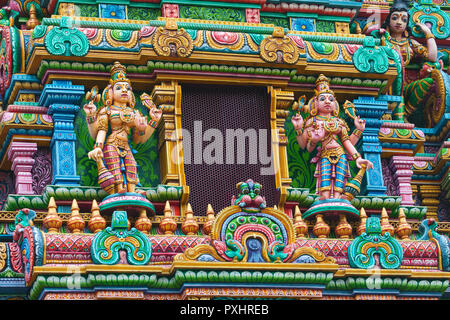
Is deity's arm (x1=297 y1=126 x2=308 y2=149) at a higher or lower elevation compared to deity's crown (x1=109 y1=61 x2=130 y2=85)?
lower

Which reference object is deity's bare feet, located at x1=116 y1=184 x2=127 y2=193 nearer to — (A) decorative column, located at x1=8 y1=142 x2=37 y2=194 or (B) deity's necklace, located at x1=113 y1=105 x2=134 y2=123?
(B) deity's necklace, located at x1=113 y1=105 x2=134 y2=123

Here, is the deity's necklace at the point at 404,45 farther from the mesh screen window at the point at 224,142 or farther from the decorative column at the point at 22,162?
the decorative column at the point at 22,162

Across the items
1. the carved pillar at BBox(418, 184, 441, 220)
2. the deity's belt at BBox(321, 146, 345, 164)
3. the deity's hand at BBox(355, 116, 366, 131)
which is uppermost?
the deity's hand at BBox(355, 116, 366, 131)

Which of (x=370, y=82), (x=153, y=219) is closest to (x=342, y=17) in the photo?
(x=370, y=82)

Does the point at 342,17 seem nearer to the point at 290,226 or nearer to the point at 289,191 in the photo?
the point at 289,191

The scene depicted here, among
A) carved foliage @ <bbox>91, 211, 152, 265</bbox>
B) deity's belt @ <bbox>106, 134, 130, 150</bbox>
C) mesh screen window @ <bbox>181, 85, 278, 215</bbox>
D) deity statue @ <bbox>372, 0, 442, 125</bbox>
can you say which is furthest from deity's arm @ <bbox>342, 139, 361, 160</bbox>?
carved foliage @ <bbox>91, 211, 152, 265</bbox>

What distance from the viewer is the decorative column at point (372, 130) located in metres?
26.4

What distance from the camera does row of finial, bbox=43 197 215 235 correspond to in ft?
75.7

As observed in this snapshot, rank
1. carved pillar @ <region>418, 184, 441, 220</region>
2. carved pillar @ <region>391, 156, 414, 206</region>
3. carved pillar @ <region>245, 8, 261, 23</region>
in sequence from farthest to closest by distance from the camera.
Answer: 1. carved pillar @ <region>418, 184, 441, 220</region>
2. carved pillar @ <region>245, 8, 261, 23</region>
3. carved pillar @ <region>391, 156, 414, 206</region>

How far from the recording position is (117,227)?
22.7 metres

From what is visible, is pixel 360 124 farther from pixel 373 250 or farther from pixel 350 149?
pixel 373 250

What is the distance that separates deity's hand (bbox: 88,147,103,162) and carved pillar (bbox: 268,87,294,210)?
9.97ft

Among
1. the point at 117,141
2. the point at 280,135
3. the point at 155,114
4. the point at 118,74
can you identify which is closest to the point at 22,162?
the point at 117,141

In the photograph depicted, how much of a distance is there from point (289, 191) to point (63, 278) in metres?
4.65
